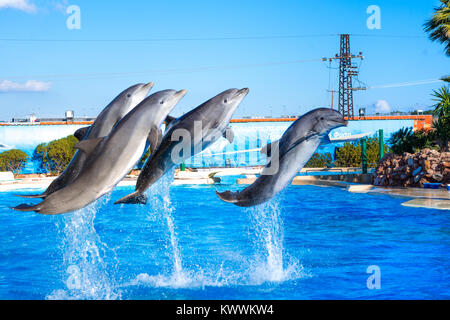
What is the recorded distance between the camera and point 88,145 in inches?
164

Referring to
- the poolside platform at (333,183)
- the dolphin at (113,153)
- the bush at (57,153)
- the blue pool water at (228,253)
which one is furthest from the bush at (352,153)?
the dolphin at (113,153)

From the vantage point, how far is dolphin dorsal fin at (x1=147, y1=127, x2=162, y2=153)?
4116 mm

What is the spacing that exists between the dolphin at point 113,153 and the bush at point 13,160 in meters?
21.7

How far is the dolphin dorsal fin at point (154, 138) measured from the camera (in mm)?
4116

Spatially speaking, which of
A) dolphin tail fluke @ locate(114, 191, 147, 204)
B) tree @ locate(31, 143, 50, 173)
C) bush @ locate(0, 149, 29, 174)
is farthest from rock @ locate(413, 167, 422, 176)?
bush @ locate(0, 149, 29, 174)

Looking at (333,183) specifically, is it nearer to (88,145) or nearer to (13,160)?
(88,145)

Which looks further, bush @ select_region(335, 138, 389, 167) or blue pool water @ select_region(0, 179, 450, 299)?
bush @ select_region(335, 138, 389, 167)

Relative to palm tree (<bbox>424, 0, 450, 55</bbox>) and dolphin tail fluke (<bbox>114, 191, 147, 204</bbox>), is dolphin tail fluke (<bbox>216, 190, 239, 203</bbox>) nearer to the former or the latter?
dolphin tail fluke (<bbox>114, 191, 147, 204</bbox>)

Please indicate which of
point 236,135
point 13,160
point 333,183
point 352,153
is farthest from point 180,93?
point 236,135

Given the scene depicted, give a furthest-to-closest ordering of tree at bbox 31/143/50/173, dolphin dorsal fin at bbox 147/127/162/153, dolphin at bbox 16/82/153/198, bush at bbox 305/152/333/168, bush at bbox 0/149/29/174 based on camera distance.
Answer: bush at bbox 305/152/333/168 < tree at bbox 31/143/50/173 < bush at bbox 0/149/29/174 < dolphin at bbox 16/82/153/198 < dolphin dorsal fin at bbox 147/127/162/153

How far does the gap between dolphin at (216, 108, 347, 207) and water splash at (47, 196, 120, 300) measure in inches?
65.3
